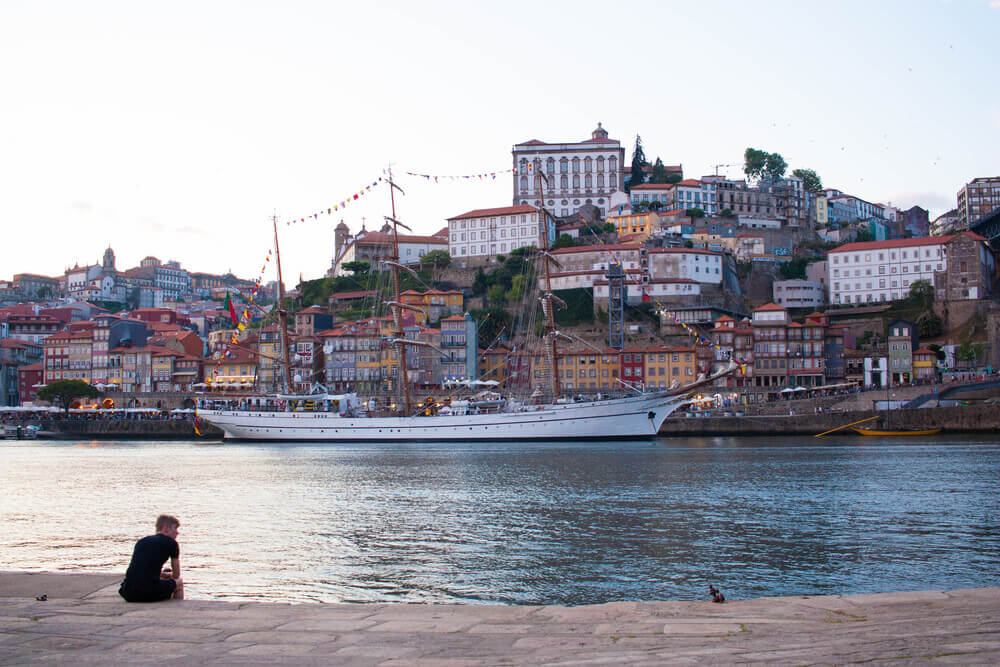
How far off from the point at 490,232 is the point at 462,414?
43.2 meters

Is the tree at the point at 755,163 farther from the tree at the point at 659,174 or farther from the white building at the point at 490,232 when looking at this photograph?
the white building at the point at 490,232

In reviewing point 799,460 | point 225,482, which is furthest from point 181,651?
point 799,460

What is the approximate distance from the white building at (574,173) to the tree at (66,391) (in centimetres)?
5382

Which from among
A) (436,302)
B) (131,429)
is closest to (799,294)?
(436,302)

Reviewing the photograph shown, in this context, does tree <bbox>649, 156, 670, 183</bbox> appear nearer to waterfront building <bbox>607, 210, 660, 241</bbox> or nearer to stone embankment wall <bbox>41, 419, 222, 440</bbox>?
waterfront building <bbox>607, 210, 660, 241</bbox>

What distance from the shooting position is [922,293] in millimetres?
76812

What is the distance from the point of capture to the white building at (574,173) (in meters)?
111

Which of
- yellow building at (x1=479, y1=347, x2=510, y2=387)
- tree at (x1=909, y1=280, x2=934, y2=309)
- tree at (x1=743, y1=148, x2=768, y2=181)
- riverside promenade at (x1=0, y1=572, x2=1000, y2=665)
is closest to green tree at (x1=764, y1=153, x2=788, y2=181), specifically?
tree at (x1=743, y1=148, x2=768, y2=181)

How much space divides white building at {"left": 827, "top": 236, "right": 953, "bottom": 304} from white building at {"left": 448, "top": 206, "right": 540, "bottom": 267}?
30.4m

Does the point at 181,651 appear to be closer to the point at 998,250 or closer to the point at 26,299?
the point at 998,250

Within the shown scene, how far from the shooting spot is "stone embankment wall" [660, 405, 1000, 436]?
54250 millimetres

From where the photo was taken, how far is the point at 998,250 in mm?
85812

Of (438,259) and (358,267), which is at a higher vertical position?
(438,259)

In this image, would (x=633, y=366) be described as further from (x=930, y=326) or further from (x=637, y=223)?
(x=637, y=223)
